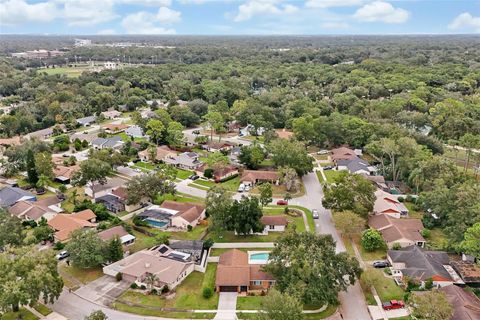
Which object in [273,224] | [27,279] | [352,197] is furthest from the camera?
[352,197]

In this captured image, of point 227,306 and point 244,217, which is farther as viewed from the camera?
point 244,217

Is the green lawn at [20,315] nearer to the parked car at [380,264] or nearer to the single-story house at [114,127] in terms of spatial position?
the parked car at [380,264]

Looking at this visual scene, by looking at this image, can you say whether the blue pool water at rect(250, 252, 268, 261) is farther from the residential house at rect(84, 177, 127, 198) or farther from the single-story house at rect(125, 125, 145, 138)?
the single-story house at rect(125, 125, 145, 138)

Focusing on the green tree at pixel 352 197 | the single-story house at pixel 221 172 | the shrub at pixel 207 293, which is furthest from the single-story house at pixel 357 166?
the shrub at pixel 207 293

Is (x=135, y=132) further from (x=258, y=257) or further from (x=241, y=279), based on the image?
(x=241, y=279)

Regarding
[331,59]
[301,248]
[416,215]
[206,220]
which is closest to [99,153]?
[206,220]

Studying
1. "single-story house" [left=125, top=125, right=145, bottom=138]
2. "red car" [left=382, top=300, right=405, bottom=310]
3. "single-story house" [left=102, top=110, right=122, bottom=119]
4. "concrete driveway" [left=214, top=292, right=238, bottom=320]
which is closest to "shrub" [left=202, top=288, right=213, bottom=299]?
"concrete driveway" [left=214, top=292, right=238, bottom=320]

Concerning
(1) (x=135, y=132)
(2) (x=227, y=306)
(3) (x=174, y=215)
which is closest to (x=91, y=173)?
(3) (x=174, y=215)
